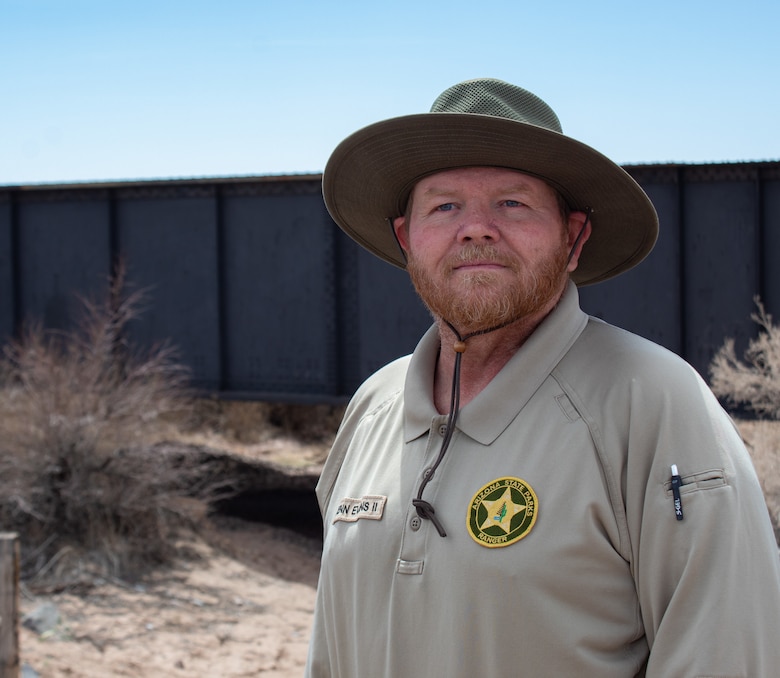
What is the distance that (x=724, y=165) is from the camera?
290 inches

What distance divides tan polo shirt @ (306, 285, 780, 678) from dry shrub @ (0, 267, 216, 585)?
590 cm

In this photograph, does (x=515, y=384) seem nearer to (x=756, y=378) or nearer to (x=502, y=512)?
(x=502, y=512)

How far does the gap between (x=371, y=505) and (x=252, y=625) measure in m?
5.04

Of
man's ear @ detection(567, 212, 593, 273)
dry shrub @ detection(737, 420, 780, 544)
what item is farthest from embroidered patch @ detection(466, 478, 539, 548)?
dry shrub @ detection(737, 420, 780, 544)

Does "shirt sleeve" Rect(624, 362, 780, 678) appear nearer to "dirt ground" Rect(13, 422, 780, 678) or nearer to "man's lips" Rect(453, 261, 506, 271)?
"man's lips" Rect(453, 261, 506, 271)

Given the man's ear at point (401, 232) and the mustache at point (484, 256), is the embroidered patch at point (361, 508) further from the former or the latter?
the man's ear at point (401, 232)

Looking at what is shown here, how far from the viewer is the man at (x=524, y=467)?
1484mm

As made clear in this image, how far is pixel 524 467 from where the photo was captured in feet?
5.39

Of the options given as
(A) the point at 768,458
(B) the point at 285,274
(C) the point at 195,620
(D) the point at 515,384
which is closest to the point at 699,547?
(D) the point at 515,384

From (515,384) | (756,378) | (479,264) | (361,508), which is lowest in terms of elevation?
(756,378)

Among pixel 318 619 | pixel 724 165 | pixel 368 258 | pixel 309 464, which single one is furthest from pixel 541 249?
pixel 309 464

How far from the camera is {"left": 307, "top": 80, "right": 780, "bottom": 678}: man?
148cm

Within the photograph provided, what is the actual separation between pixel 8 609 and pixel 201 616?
7.09ft

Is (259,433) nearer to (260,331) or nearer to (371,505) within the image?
(260,331)
